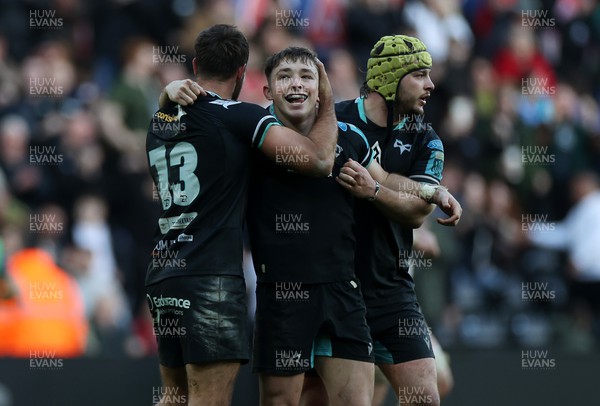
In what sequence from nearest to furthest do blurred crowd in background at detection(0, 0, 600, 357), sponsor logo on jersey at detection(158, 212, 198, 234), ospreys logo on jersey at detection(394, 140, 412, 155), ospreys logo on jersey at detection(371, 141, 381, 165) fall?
1. sponsor logo on jersey at detection(158, 212, 198, 234)
2. ospreys logo on jersey at detection(371, 141, 381, 165)
3. ospreys logo on jersey at detection(394, 140, 412, 155)
4. blurred crowd in background at detection(0, 0, 600, 357)

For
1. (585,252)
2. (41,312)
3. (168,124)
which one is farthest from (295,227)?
(585,252)

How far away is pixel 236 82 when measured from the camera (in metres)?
7.38

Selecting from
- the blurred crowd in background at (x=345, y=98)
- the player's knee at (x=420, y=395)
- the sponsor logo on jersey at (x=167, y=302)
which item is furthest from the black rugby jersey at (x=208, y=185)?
the blurred crowd in background at (x=345, y=98)

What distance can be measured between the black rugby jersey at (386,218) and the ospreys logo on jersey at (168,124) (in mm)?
1256

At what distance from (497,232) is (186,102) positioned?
25.8 ft

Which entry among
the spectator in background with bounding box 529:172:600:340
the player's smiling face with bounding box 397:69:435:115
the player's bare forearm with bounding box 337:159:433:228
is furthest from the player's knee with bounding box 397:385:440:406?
the spectator in background with bounding box 529:172:600:340

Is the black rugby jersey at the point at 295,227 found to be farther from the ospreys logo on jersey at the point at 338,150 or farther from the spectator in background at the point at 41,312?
the spectator in background at the point at 41,312

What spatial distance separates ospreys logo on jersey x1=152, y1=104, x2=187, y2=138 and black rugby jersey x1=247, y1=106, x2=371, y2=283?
0.51 m

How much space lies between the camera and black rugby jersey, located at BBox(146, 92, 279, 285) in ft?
23.1

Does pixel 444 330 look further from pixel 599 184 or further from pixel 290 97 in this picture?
pixel 290 97

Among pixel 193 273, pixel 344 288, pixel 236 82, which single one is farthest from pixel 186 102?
pixel 344 288

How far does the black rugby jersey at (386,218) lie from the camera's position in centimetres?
793

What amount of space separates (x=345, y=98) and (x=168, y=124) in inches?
259

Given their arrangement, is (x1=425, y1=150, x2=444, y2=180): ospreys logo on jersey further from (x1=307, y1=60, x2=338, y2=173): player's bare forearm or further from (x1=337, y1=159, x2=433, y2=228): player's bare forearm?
(x1=307, y1=60, x2=338, y2=173): player's bare forearm
